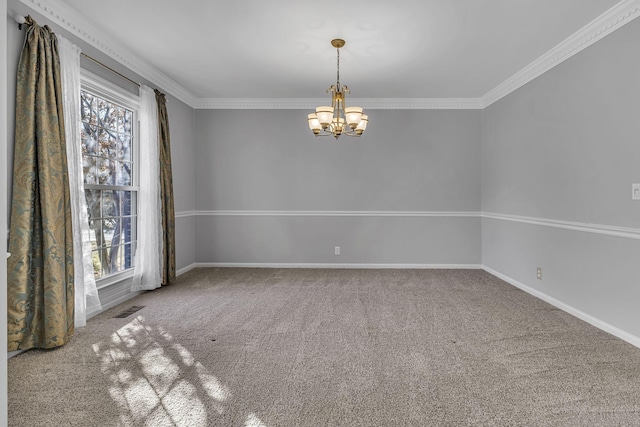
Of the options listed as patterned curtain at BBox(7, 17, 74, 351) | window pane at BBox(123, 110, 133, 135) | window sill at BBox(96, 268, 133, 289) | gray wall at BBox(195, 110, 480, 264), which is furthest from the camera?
gray wall at BBox(195, 110, 480, 264)

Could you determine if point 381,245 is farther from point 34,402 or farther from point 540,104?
point 34,402

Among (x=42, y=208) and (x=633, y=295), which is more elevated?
(x=42, y=208)

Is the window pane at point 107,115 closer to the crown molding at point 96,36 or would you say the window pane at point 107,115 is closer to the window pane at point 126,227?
the crown molding at point 96,36

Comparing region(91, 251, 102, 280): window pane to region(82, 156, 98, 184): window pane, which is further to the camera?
region(91, 251, 102, 280): window pane

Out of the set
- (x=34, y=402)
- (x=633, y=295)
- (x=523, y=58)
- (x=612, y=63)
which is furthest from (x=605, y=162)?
(x=34, y=402)

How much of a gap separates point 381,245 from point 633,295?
10.6ft

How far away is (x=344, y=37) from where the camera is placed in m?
3.37

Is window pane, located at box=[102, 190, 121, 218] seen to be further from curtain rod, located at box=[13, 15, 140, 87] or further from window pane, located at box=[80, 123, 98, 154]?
curtain rod, located at box=[13, 15, 140, 87]

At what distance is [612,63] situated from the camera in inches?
116

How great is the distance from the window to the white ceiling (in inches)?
27.6

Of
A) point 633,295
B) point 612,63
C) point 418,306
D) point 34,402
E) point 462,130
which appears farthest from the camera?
point 462,130

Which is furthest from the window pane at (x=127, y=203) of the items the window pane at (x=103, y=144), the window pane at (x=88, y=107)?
the window pane at (x=88, y=107)

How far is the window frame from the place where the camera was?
3355mm

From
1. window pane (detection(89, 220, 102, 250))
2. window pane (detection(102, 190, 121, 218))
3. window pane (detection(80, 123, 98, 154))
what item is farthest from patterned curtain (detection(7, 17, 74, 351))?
window pane (detection(102, 190, 121, 218))
